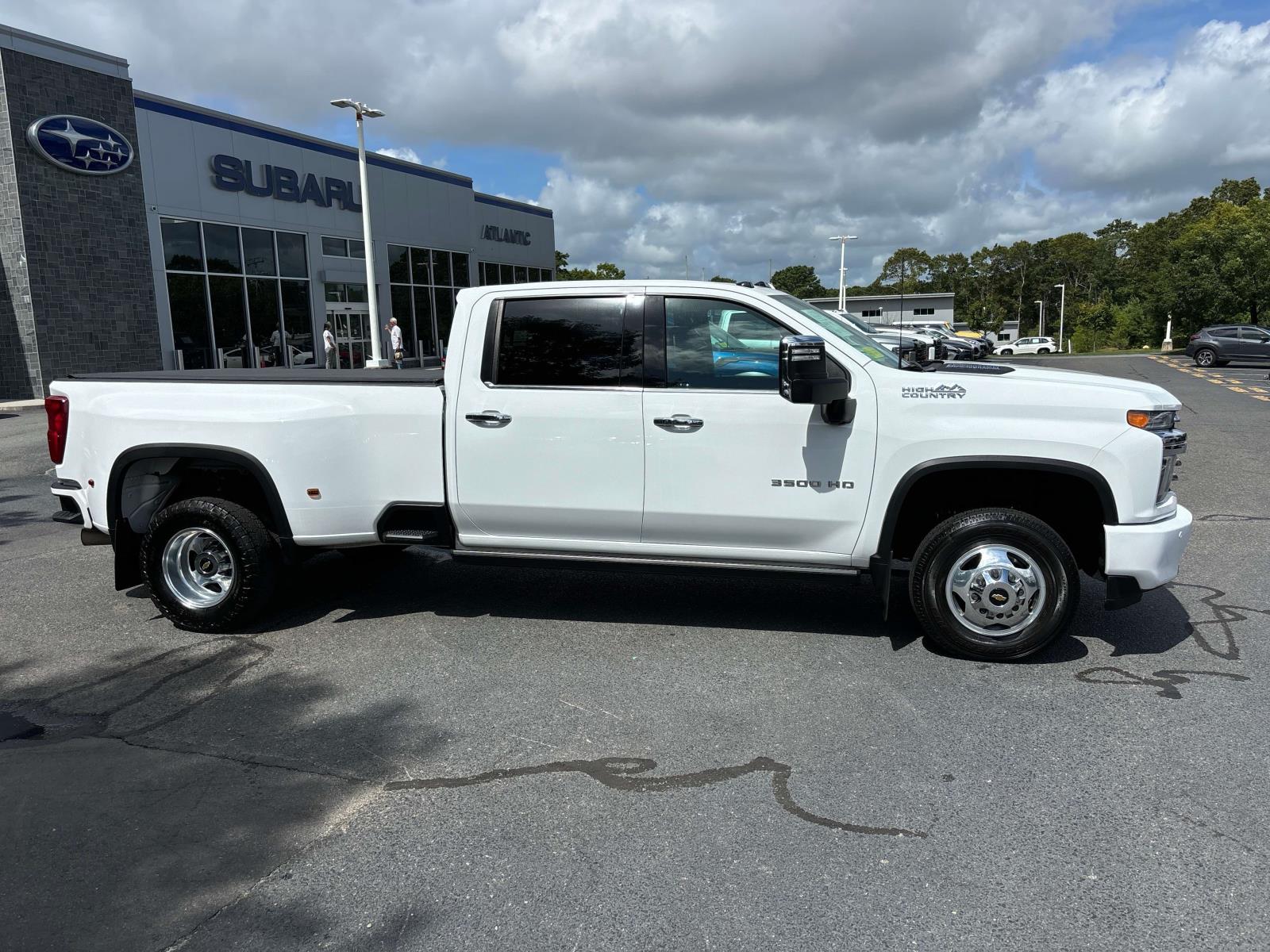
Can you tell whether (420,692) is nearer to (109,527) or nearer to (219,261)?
(109,527)

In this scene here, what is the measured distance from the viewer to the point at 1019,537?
184 inches

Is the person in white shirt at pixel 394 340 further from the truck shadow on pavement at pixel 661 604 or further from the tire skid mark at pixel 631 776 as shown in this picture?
the tire skid mark at pixel 631 776

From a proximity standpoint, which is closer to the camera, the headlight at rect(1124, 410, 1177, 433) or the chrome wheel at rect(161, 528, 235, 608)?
the headlight at rect(1124, 410, 1177, 433)

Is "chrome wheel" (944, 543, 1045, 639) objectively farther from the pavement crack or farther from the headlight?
the pavement crack

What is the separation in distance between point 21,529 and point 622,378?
6.45 metres

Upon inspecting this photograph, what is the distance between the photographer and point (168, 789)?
3668 millimetres

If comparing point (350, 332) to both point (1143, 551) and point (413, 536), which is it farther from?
point (1143, 551)

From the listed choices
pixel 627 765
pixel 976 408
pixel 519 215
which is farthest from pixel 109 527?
pixel 519 215

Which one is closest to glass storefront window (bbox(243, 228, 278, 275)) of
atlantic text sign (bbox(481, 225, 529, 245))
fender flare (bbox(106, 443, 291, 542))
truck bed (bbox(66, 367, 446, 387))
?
atlantic text sign (bbox(481, 225, 529, 245))

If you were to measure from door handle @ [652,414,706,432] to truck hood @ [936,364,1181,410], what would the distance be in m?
1.29

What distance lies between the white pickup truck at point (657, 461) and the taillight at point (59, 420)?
0.5 inches

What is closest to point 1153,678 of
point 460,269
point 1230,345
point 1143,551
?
point 1143,551

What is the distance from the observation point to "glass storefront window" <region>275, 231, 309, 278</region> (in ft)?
85.5

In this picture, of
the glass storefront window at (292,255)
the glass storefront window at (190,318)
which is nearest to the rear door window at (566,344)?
the glass storefront window at (190,318)
